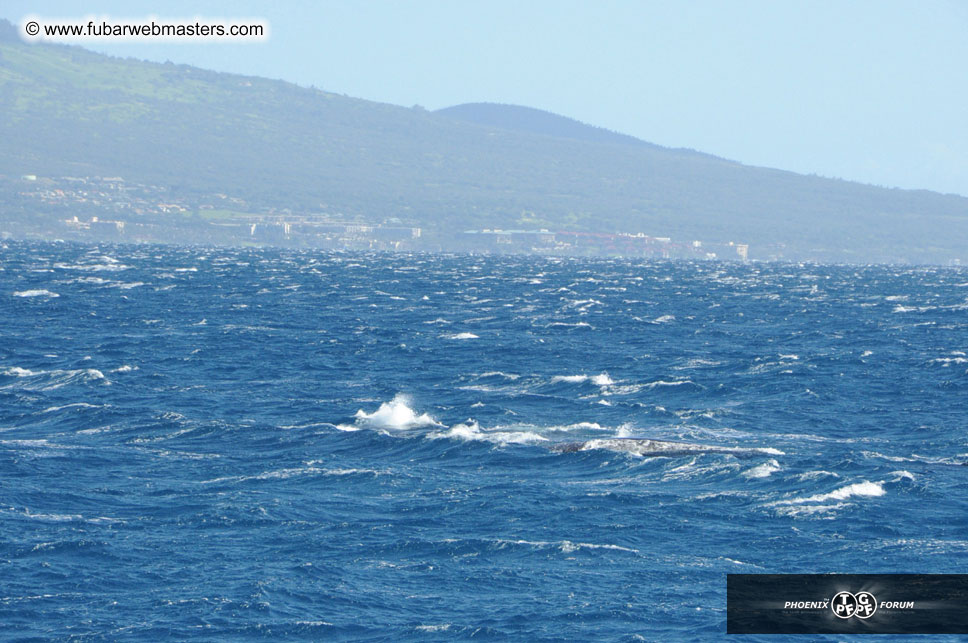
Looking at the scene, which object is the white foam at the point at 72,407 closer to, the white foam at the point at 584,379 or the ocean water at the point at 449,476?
the ocean water at the point at 449,476

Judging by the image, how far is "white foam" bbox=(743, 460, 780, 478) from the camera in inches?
1793

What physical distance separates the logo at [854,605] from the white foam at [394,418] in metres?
25.9

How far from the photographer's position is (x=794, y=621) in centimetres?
3103

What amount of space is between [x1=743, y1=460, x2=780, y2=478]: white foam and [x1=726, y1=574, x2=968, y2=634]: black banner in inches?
460

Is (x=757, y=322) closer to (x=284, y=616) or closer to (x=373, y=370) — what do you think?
(x=373, y=370)

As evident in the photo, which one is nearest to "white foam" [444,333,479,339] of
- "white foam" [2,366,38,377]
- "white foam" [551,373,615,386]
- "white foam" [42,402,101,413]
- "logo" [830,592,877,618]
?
"white foam" [551,373,615,386]

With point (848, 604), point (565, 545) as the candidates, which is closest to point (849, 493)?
point (565, 545)

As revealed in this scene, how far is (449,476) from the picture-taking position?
4600cm

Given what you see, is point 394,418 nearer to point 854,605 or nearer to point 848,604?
point 848,604

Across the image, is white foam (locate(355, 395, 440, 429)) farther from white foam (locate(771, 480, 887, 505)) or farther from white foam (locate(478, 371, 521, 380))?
white foam (locate(771, 480, 887, 505))

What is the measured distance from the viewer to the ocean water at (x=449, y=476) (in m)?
32.5

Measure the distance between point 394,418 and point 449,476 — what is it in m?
10.9

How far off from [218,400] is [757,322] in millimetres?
59132

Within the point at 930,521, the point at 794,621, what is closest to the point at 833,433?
the point at 930,521
